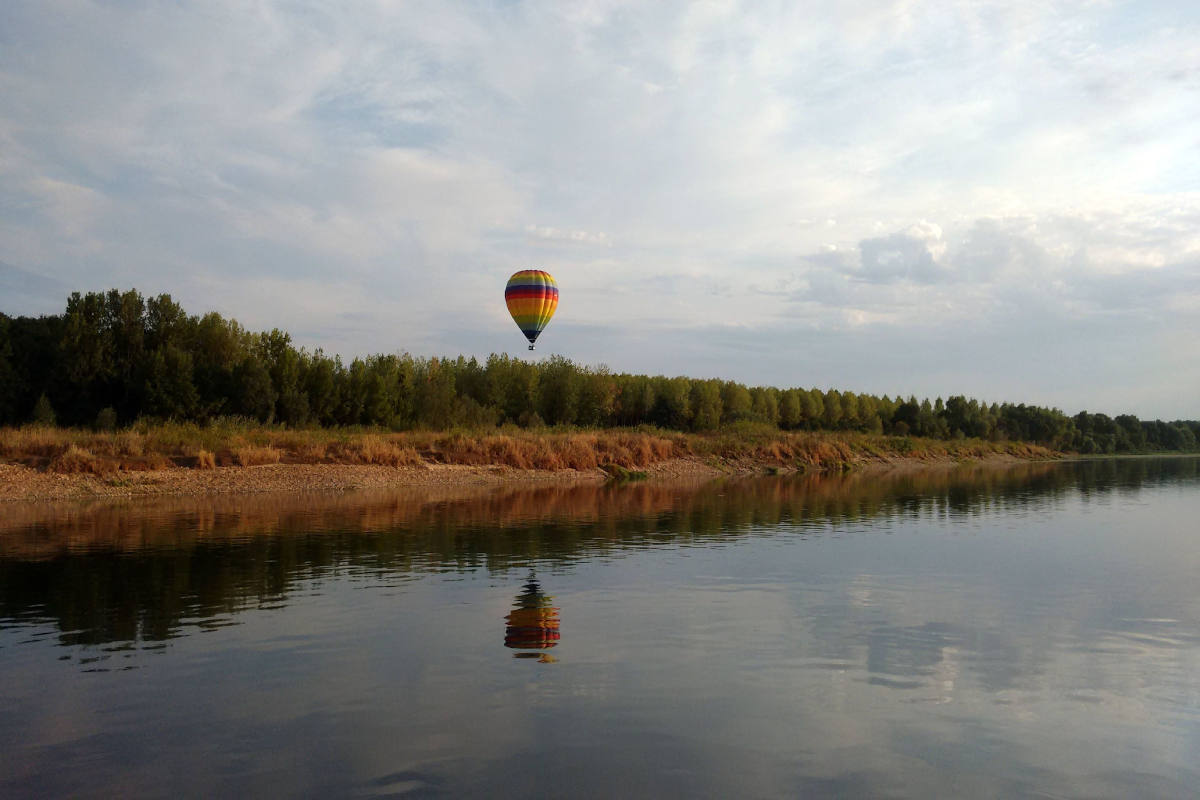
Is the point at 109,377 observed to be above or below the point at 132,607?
above

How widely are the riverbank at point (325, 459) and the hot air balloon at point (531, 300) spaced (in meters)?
6.75

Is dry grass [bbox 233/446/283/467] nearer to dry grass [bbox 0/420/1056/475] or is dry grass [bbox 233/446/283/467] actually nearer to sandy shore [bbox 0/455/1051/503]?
dry grass [bbox 0/420/1056/475]

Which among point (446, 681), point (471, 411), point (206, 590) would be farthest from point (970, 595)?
point (471, 411)

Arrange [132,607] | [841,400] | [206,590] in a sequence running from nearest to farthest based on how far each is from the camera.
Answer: [132,607] < [206,590] < [841,400]

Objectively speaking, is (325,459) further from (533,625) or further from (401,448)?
(533,625)

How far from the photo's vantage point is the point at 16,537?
65.4 ft

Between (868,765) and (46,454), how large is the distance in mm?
34127

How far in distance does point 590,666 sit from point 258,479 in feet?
94.4

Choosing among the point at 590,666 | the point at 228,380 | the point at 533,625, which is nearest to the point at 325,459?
the point at 228,380

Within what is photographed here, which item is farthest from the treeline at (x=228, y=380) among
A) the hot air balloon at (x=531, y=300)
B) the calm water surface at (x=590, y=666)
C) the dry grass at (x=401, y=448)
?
the calm water surface at (x=590, y=666)

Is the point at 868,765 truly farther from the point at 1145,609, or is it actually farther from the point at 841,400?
the point at 841,400

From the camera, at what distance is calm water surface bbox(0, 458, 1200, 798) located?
22.6 ft

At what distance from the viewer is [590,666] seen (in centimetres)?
987

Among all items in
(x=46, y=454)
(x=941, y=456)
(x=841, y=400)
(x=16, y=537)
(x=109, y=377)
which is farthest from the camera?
(x=841, y=400)
